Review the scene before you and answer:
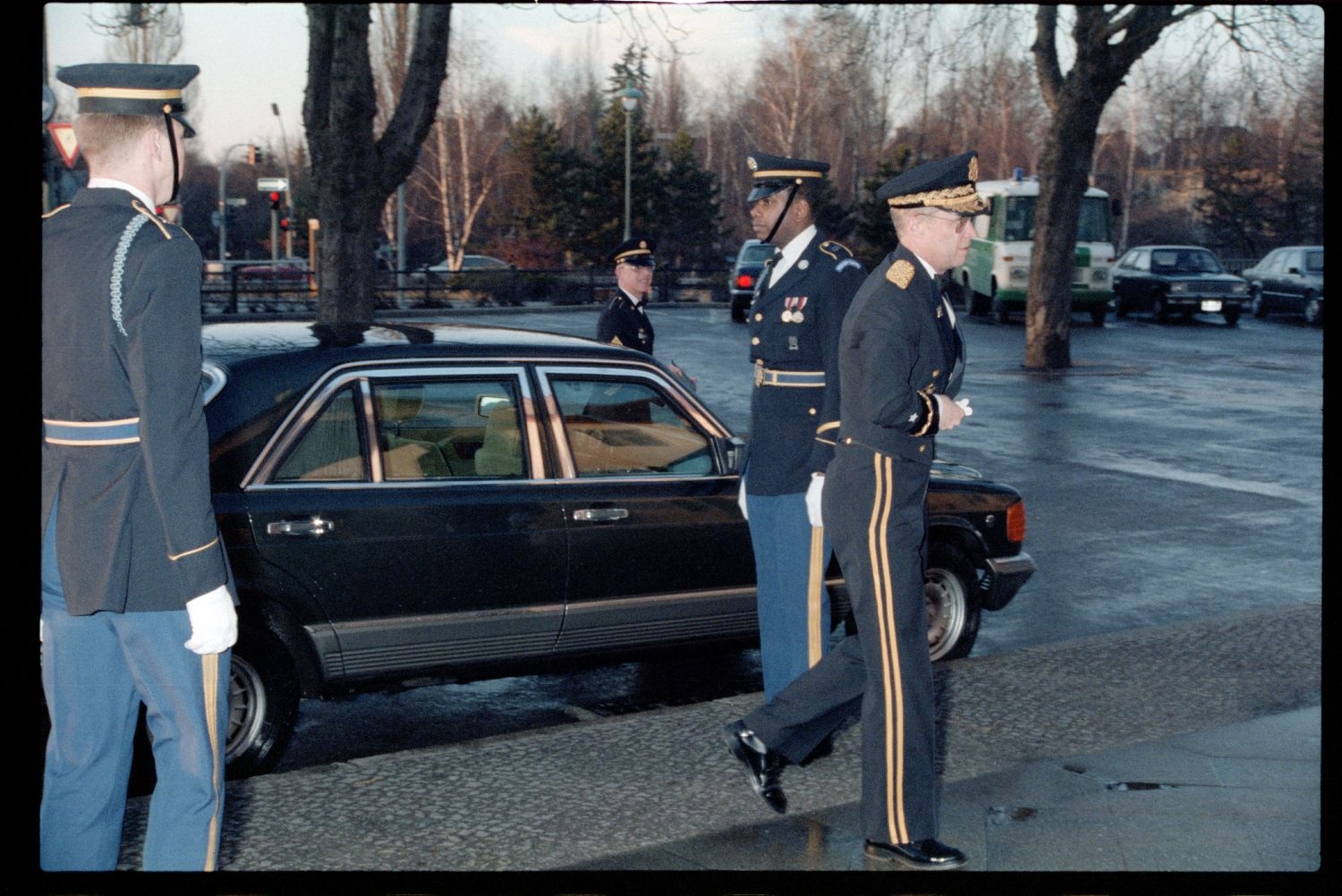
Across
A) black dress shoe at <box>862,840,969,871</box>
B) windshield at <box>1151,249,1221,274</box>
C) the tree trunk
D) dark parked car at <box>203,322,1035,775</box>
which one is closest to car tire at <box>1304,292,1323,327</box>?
windshield at <box>1151,249,1221,274</box>

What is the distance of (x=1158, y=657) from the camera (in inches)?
A: 277

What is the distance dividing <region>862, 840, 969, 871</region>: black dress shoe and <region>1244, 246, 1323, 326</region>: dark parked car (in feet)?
108

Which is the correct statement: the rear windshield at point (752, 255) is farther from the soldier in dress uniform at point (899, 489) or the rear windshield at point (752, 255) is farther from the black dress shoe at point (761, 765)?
the soldier in dress uniform at point (899, 489)

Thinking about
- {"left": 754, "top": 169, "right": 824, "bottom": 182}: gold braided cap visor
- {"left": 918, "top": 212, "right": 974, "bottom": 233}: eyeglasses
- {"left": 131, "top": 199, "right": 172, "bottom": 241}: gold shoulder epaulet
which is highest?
{"left": 754, "top": 169, "right": 824, "bottom": 182}: gold braided cap visor

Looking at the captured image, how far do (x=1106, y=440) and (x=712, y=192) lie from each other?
41.2 meters

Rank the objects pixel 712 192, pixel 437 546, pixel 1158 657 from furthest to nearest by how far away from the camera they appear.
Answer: pixel 712 192 → pixel 1158 657 → pixel 437 546

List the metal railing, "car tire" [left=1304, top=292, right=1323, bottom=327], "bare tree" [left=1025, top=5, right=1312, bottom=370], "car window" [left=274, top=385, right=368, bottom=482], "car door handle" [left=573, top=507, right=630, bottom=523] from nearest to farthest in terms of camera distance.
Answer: "car window" [left=274, top=385, right=368, bottom=482], "car door handle" [left=573, top=507, right=630, bottom=523], "bare tree" [left=1025, top=5, right=1312, bottom=370], "car tire" [left=1304, top=292, right=1323, bottom=327], the metal railing

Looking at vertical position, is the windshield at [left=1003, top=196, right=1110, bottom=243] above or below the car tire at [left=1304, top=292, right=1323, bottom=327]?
above

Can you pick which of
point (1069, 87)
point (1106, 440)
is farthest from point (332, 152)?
point (1069, 87)

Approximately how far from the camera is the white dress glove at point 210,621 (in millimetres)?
3303

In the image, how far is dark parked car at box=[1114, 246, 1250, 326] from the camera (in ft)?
113

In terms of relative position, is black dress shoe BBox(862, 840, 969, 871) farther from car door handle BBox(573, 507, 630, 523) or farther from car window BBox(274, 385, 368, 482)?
car window BBox(274, 385, 368, 482)

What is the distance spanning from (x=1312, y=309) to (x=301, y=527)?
3371cm

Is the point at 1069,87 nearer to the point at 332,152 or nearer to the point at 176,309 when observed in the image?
the point at 332,152
